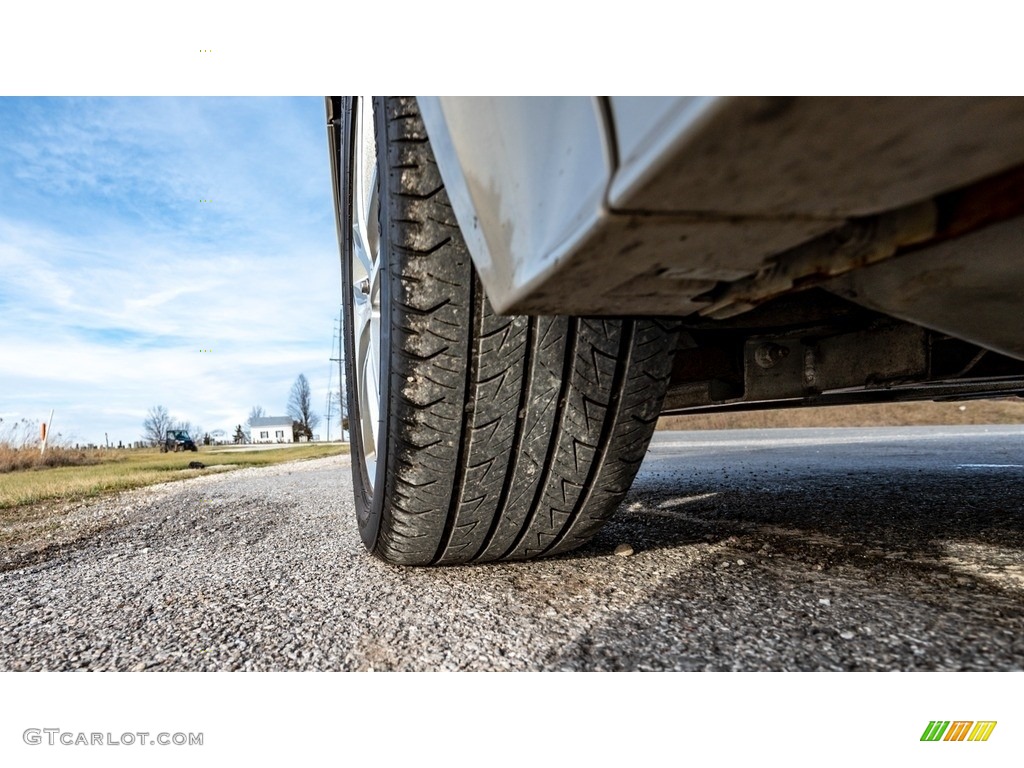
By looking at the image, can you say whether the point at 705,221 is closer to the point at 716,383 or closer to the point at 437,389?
the point at 437,389

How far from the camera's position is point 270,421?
1602 inches

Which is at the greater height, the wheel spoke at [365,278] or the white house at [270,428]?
the wheel spoke at [365,278]

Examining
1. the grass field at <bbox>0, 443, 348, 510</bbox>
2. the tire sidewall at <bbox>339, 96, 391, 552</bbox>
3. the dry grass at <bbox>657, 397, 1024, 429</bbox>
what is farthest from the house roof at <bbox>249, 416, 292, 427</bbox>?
the tire sidewall at <bbox>339, 96, 391, 552</bbox>

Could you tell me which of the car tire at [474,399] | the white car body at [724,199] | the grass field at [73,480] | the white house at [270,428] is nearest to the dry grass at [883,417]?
the grass field at [73,480]

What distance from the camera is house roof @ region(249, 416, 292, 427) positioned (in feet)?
131

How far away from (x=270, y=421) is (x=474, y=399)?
42770mm

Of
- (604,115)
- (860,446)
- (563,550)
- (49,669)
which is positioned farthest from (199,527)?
(860,446)
